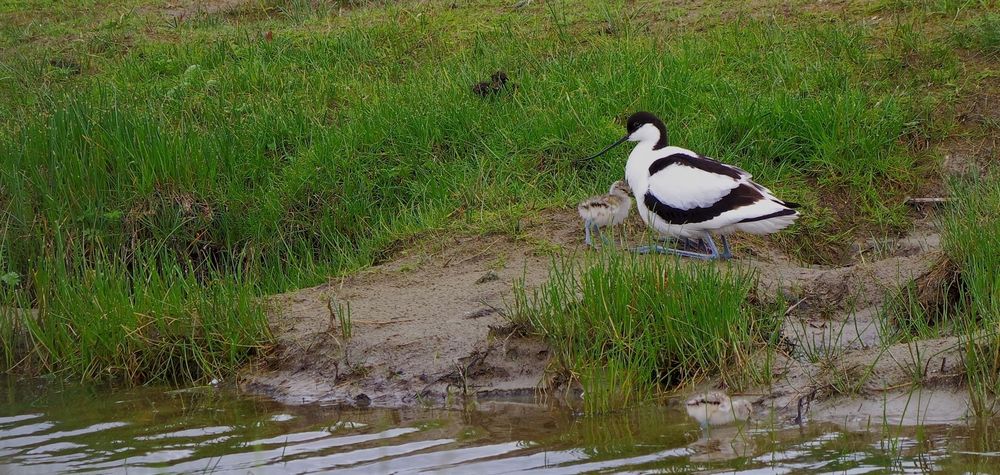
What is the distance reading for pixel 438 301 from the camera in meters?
6.86

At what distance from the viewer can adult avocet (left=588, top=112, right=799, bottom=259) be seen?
277 inches

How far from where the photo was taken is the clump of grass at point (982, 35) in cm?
924

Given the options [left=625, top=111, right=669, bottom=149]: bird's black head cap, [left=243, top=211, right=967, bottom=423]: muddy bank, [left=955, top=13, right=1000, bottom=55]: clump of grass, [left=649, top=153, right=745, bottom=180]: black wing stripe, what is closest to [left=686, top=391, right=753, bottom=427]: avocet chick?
[left=243, top=211, right=967, bottom=423]: muddy bank

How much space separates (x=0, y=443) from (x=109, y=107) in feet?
12.7

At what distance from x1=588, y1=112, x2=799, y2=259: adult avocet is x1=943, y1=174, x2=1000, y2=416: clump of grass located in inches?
38.7

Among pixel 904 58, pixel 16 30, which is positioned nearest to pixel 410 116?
pixel 904 58

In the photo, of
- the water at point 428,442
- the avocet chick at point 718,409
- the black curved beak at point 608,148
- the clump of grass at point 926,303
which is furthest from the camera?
the black curved beak at point 608,148

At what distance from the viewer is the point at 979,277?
5691 mm

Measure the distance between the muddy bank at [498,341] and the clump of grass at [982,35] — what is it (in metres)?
2.29

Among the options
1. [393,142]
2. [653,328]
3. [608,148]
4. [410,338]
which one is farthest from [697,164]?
[393,142]

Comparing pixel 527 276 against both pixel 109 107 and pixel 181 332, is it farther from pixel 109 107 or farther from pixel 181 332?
pixel 109 107

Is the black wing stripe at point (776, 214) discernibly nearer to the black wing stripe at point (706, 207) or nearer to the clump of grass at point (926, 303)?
the black wing stripe at point (706, 207)

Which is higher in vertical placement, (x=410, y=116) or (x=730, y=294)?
(x=410, y=116)

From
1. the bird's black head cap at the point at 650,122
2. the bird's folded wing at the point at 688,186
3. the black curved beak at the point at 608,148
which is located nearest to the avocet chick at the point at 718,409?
the bird's folded wing at the point at 688,186
